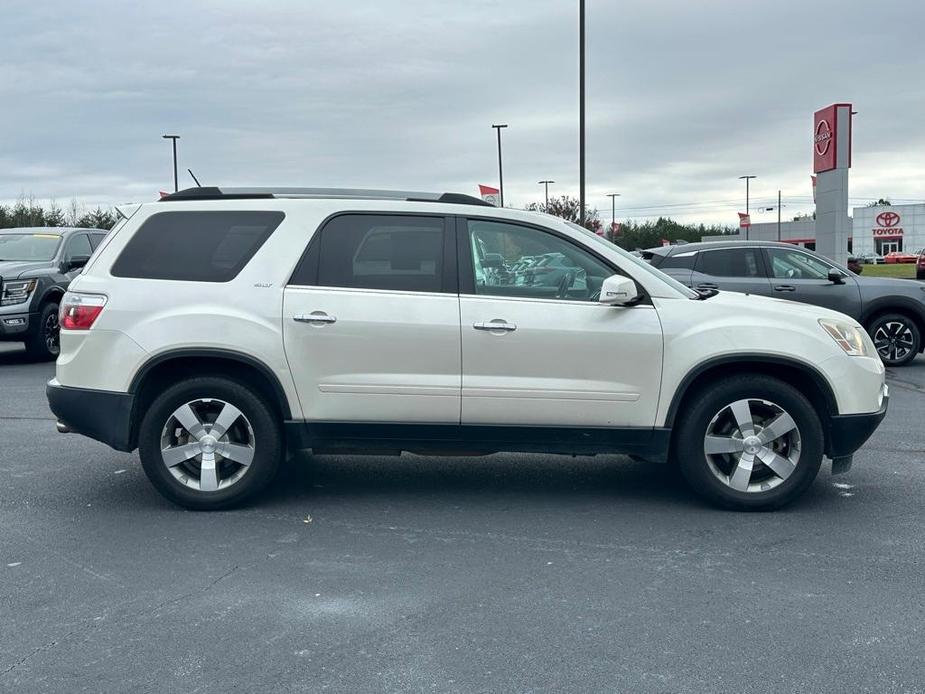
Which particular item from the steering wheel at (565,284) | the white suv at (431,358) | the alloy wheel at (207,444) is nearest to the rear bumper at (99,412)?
the white suv at (431,358)

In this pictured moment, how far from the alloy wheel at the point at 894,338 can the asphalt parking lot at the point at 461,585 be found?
6.40 m

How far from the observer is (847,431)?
5.43m

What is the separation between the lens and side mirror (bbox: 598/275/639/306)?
5.26 metres

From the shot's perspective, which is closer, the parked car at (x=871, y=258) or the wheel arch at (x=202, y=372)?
the wheel arch at (x=202, y=372)

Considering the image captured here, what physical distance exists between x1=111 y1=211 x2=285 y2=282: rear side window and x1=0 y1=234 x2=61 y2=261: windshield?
894 centimetres

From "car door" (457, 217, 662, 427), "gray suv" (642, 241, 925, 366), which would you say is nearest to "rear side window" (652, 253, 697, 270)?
"gray suv" (642, 241, 925, 366)

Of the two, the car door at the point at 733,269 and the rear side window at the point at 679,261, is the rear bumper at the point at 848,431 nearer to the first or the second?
the car door at the point at 733,269

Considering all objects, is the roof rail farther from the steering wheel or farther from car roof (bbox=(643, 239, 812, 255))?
car roof (bbox=(643, 239, 812, 255))

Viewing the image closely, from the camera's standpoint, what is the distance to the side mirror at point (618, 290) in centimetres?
526

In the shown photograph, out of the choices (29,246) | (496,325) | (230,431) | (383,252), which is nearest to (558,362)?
(496,325)

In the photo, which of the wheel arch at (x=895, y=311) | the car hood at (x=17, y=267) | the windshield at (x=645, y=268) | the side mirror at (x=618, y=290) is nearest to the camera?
the side mirror at (x=618, y=290)

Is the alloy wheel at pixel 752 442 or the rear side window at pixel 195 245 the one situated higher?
the rear side window at pixel 195 245

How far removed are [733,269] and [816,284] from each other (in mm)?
1061

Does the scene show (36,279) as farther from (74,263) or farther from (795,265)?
(795,265)
